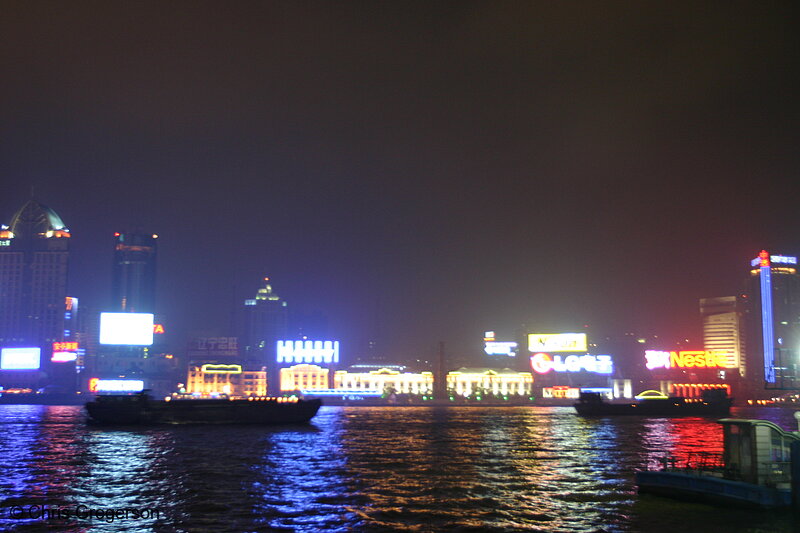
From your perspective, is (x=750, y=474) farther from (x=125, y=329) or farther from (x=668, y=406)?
(x=125, y=329)

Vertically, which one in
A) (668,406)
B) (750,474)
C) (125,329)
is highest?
(125,329)

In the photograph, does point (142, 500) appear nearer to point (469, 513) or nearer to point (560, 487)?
point (469, 513)

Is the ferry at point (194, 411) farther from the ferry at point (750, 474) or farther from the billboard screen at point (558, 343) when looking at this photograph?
the billboard screen at point (558, 343)

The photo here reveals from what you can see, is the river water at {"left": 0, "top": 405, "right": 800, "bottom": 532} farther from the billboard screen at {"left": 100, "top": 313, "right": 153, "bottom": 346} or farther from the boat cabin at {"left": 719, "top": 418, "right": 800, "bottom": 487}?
the billboard screen at {"left": 100, "top": 313, "right": 153, "bottom": 346}

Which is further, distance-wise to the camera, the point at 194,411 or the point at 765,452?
the point at 194,411

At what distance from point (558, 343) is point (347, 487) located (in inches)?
6431

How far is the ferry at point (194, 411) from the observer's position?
10562cm

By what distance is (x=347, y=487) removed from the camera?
130 feet

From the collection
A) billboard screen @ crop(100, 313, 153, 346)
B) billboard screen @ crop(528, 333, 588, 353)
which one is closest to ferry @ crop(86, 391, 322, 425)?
billboard screen @ crop(100, 313, 153, 346)

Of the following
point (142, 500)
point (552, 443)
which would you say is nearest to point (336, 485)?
point (142, 500)

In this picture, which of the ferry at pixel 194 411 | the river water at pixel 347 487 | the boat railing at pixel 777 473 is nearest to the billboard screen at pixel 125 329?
the ferry at pixel 194 411

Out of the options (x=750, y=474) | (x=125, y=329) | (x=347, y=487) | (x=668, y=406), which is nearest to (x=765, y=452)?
(x=750, y=474)

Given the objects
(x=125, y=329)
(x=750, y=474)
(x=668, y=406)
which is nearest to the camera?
(x=750, y=474)

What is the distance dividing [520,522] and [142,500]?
682 inches
